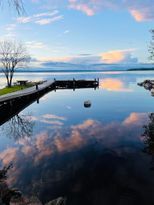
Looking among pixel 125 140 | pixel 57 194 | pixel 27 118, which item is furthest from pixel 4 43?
pixel 57 194

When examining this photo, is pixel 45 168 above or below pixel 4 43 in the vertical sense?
below

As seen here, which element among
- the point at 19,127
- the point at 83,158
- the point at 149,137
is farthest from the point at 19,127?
the point at 149,137

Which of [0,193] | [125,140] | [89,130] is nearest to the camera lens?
[0,193]

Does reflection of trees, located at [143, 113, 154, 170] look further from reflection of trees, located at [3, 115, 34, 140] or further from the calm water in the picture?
reflection of trees, located at [3, 115, 34, 140]

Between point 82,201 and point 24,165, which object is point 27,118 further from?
point 82,201

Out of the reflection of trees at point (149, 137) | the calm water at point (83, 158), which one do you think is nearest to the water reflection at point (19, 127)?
the calm water at point (83, 158)

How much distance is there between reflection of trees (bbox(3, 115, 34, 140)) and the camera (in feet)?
79.2

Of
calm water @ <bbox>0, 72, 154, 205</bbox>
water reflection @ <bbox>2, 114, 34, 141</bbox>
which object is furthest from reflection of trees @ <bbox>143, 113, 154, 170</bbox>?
water reflection @ <bbox>2, 114, 34, 141</bbox>

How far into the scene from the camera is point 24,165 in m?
16.0

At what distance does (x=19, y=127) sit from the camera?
88.2 ft

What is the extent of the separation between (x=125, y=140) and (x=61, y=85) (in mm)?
58799

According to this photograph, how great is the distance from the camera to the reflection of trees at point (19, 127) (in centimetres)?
2414

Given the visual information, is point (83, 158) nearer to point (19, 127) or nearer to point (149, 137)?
point (149, 137)

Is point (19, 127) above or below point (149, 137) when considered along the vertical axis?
below
